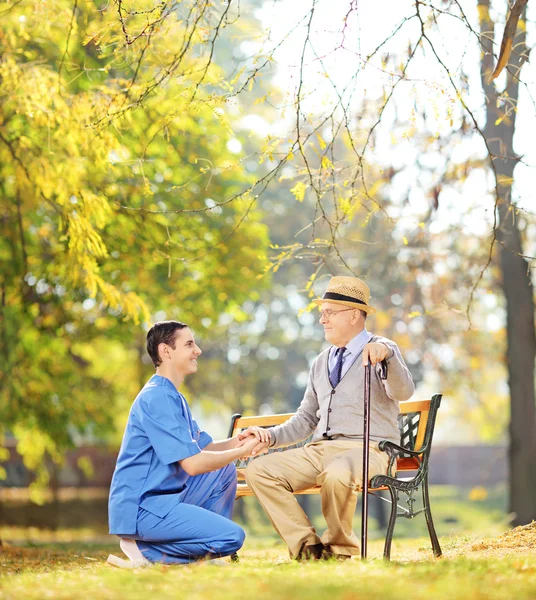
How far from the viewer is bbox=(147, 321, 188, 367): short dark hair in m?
Result: 5.50

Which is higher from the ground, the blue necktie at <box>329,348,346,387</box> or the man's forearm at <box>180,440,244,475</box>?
the blue necktie at <box>329,348,346,387</box>

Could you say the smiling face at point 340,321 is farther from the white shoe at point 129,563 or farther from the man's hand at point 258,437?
the white shoe at point 129,563

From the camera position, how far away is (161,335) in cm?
551

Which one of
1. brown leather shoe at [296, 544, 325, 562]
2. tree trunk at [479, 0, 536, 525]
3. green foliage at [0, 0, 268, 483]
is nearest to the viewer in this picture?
brown leather shoe at [296, 544, 325, 562]

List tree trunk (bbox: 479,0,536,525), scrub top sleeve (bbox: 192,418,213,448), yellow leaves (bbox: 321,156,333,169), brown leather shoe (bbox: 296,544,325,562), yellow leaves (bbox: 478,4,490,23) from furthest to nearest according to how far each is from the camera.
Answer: tree trunk (bbox: 479,0,536,525) < yellow leaves (bbox: 478,4,490,23) < yellow leaves (bbox: 321,156,333,169) < scrub top sleeve (bbox: 192,418,213,448) < brown leather shoe (bbox: 296,544,325,562)

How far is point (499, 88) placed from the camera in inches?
343

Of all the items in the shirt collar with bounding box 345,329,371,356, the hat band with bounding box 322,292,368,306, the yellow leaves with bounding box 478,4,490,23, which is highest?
the yellow leaves with bounding box 478,4,490,23

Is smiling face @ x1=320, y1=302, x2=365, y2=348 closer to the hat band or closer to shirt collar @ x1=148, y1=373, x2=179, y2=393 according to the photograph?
the hat band

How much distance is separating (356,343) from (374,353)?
2.04 ft

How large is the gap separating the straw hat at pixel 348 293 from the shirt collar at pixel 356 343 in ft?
0.57

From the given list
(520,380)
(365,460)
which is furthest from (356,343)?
(520,380)

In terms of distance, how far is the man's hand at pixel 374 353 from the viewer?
205 inches

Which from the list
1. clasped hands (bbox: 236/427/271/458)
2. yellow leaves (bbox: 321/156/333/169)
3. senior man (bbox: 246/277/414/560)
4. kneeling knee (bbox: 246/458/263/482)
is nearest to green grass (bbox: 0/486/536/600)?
senior man (bbox: 246/277/414/560)

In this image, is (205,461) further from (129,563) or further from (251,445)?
(129,563)
